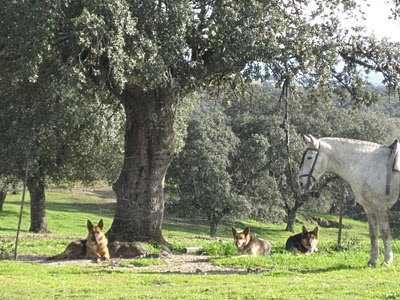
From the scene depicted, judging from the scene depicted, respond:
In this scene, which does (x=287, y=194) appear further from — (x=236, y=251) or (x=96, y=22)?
(x=96, y=22)

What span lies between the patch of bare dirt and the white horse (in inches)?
121

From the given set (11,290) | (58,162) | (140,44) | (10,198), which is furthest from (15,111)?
(10,198)

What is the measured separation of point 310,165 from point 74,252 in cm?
753

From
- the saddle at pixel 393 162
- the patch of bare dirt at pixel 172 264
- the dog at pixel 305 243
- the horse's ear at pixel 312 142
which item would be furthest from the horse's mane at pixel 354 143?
the dog at pixel 305 243

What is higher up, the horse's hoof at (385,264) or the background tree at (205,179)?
the background tree at (205,179)

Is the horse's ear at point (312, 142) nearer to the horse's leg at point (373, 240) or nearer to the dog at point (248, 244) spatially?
the horse's leg at point (373, 240)

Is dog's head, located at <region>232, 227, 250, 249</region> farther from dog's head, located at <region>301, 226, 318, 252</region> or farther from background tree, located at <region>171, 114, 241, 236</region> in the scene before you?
background tree, located at <region>171, 114, 241, 236</region>

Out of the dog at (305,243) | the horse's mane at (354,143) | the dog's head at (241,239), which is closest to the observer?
the horse's mane at (354,143)

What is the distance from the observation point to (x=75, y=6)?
17.0 m

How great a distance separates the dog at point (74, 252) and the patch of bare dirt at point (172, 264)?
0.41m

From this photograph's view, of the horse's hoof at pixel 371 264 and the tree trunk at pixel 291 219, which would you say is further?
the tree trunk at pixel 291 219

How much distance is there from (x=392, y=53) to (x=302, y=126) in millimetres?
53292

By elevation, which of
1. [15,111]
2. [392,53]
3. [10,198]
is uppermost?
[392,53]

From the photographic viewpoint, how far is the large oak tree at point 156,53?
55.0ft
